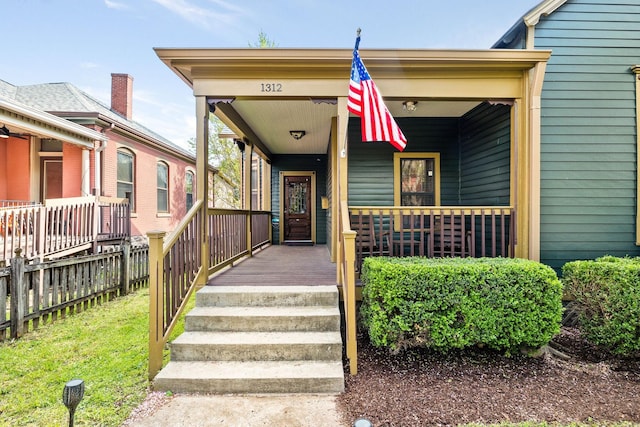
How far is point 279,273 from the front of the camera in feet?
14.9

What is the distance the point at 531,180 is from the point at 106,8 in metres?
13.8

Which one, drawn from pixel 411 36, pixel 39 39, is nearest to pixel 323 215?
pixel 411 36

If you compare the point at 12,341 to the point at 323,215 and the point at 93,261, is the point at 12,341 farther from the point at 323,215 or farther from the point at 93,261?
the point at 323,215

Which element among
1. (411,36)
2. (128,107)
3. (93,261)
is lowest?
(93,261)

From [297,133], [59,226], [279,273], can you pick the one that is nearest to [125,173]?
[59,226]

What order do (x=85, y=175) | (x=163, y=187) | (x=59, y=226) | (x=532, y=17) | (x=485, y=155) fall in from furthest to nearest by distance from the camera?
(x=163, y=187), (x=85, y=175), (x=59, y=226), (x=485, y=155), (x=532, y=17)

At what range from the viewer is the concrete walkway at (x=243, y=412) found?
7.82 ft

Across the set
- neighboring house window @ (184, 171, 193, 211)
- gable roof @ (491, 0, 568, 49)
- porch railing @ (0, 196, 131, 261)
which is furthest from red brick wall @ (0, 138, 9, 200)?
gable roof @ (491, 0, 568, 49)

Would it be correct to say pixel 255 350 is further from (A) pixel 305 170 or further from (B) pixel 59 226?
(A) pixel 305 170

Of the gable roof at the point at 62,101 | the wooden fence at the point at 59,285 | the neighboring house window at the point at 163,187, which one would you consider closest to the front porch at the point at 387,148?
the wooden fence at the point at 59,285

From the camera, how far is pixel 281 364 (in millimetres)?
2982

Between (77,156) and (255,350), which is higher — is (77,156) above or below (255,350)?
above

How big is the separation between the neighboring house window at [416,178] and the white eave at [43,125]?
22.3 ft

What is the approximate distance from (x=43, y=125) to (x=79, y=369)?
5735mm
